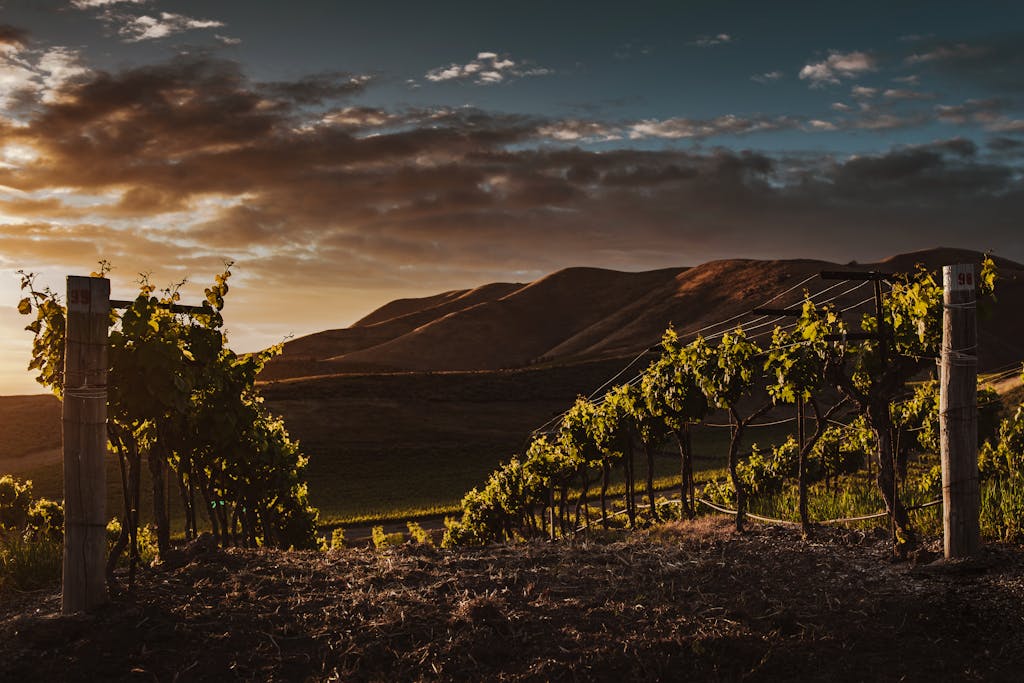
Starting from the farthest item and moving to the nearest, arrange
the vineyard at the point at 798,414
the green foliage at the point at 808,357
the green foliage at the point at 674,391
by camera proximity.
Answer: the green foliage at the point at 674,391, the green foliage at the point at 808,357, the vineyard at the point at 798,414

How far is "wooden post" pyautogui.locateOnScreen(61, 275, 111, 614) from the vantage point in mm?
7383

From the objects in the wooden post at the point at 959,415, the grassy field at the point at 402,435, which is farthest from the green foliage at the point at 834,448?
the wooden post at the point at 959,415

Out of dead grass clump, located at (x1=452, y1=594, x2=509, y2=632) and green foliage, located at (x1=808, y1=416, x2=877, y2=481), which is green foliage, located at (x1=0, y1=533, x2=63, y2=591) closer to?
dead grass clump, located at (x1=452, y1=594, x2=509, y2=632)

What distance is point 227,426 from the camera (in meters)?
11.0

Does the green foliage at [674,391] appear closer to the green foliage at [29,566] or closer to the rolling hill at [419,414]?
the rolling hill at [419,414]

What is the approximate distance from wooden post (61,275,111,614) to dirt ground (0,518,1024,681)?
1.18 ft

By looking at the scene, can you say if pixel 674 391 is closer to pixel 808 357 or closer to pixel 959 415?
pixel 808 357

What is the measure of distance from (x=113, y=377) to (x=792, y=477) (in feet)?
74.0

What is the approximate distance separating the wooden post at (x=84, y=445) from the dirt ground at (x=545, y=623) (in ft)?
1.18

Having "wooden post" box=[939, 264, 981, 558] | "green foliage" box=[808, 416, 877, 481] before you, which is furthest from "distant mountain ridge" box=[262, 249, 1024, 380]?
"wooden post" box=[939, 264, 981, 558]

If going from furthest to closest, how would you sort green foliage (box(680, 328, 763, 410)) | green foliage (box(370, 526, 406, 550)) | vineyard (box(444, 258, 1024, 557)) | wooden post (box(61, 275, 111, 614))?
green foliage (box(370, 526, 406, 550)) → green foliage (box(680, 328, 763, 410)) → vineyard (box(444, 258, 1024, 557)) → wooden post (box(61, 275, 111, 614))

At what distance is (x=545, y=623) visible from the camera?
689 centimetres

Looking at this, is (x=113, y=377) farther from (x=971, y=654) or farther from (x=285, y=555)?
(x=971, y=654)

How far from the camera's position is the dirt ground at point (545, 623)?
20.3ft
